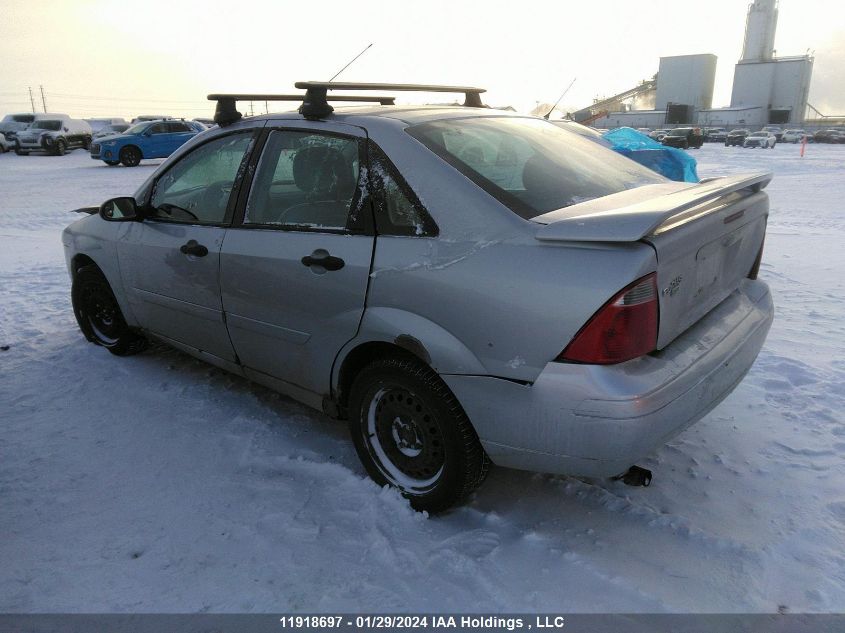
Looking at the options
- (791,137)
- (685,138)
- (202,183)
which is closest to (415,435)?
(202,183)

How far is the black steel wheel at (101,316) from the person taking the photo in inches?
173

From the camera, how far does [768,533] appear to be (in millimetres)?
2590

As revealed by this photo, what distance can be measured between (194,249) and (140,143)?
2122 centimetres

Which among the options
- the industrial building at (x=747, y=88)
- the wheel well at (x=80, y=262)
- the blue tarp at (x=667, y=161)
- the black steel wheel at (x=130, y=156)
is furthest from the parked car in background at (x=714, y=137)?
the wheel well at (x=80, y=262)

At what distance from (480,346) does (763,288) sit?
66.6 inches

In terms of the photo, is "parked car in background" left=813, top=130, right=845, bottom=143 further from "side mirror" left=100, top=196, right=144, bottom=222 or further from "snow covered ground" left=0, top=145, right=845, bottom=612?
"side mirror" left=100, top=196, right=144, bottom=222

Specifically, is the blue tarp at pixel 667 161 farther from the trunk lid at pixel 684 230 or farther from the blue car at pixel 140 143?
the blue car at pixel 140 143

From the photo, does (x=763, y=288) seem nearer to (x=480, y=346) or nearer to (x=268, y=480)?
(x=480, y=346)

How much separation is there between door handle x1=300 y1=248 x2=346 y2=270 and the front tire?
1.50ft

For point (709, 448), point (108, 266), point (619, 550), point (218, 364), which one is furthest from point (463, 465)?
point (108, 266)

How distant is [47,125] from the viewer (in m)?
28.3

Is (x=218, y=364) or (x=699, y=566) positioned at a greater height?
(x=218, y=364)

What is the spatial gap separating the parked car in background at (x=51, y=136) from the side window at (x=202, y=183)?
2886 cm

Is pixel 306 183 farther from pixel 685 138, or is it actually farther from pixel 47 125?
pixel 685 138
